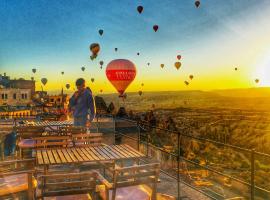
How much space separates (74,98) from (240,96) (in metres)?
149

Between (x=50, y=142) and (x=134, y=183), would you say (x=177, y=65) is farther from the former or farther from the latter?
(x=134, y=183)

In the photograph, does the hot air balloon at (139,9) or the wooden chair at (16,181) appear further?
the hot air balloon at (139,9)

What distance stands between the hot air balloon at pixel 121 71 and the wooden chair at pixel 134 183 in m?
20.3

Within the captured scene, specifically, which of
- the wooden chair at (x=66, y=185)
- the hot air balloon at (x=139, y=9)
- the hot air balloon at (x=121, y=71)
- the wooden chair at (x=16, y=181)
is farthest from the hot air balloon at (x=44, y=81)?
the wooden chair at (x=66, y=185)

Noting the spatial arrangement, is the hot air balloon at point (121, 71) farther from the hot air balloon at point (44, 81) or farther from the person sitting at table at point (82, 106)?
the hot air balloon at point (44, 81)

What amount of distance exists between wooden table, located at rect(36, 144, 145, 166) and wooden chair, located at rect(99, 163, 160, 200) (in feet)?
2.39

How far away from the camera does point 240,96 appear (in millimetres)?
148125

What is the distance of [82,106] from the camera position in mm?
7691

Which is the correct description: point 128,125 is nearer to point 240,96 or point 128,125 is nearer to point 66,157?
point 66,157

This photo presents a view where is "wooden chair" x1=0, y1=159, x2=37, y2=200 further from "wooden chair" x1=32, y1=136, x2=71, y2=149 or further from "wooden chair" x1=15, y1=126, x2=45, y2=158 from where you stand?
"wooden chair" x1=15, y1=126, x2=45, y2=158

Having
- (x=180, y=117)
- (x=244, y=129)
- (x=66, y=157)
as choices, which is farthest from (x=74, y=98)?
(x=180, y=117)

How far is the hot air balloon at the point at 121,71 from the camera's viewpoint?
78.9 feet

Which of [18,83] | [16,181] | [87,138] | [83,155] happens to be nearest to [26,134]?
[87,138]

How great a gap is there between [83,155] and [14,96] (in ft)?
228
